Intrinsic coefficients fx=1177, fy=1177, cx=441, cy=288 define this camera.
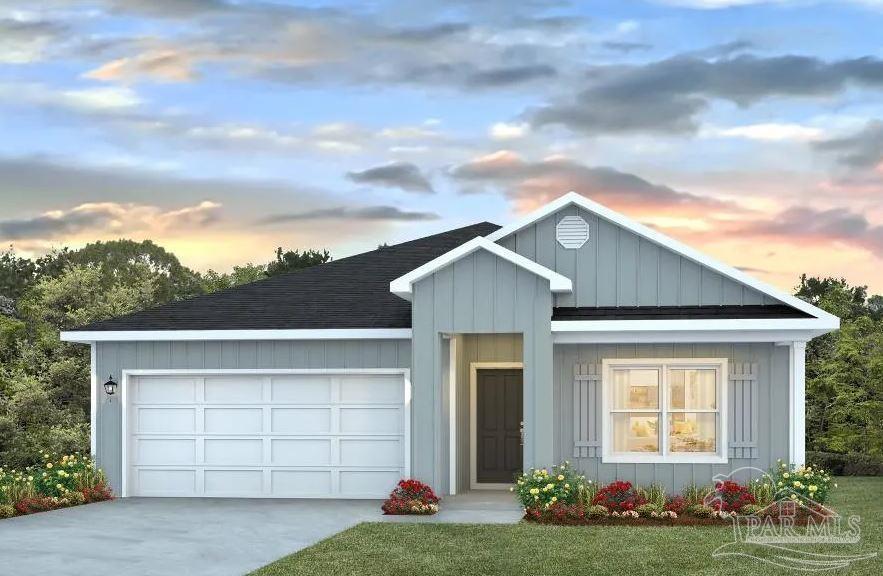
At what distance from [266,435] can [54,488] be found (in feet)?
11.0

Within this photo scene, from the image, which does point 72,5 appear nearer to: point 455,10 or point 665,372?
point 455,10

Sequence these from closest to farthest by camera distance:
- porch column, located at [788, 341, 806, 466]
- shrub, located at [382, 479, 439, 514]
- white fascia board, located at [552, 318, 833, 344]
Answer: shrub, located at [382, 479, 439, 514] < white fascia board, located at [552, 318, 833, 344] < porch column, located at [788, 341, 806, 466]

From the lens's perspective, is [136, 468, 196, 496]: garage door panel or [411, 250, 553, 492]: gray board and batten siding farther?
[136, 468, 196, 496]: garage door panel

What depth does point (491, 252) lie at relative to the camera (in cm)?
1716

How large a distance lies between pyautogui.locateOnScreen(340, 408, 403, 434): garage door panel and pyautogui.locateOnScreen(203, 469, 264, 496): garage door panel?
1651mm

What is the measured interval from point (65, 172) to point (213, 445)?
15.5m

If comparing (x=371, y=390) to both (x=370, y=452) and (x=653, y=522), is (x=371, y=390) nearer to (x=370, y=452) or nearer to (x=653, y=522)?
(x=370, y=452)

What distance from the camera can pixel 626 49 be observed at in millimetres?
22531

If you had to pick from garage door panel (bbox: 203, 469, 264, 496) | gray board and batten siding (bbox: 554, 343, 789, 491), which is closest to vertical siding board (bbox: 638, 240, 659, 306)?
gray board and batten siding (bbox: 554, 343, 789, 491)

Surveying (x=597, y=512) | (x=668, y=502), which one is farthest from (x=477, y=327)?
(x=668, y=502)

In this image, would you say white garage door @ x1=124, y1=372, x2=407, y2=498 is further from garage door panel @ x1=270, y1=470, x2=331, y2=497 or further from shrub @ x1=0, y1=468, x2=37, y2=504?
shrub @ x1=0, y1=468, x2=37, y2=504

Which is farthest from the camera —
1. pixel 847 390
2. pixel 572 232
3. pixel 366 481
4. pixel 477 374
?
pixel 847 390

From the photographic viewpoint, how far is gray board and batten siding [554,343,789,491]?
17750 millimetres

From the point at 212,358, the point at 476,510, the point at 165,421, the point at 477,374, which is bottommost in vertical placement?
the point at 476,510
